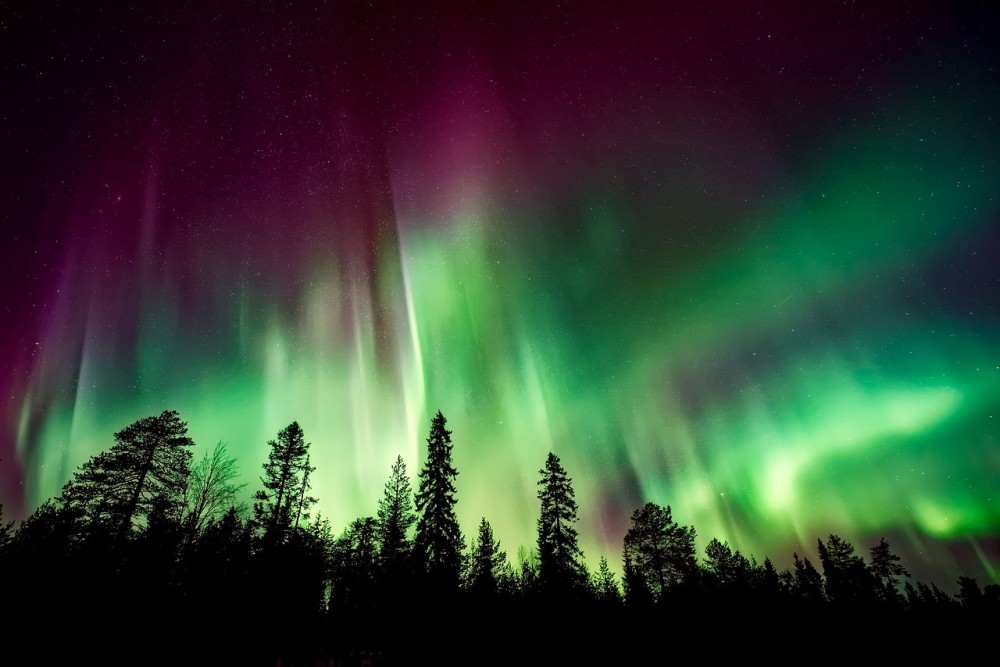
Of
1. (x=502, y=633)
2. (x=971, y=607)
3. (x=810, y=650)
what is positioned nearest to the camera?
(x=502, y=633)

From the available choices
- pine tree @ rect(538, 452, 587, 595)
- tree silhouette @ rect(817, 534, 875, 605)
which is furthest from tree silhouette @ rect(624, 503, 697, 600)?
tree silhouette @ rect(817, 534, 875, 605)

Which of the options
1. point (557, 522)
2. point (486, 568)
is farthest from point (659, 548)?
point (486, 568)

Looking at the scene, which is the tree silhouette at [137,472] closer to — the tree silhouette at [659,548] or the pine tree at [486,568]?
the pine tree at [486,568]

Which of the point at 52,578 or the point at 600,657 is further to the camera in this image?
the point at 600,657

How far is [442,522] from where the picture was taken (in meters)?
32.9

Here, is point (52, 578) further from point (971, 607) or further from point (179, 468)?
point (971, 607)

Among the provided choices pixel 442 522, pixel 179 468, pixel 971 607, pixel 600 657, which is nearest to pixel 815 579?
pixel 971 607

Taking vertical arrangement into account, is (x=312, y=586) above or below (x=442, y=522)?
below

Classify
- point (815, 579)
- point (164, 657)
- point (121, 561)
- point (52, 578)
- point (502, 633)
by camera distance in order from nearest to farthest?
point (164, 657) → point (52, 578) → point (121, 561) → point (502, 633) → point (815, 579)

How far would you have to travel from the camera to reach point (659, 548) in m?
43.8

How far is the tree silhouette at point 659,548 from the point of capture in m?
43.0

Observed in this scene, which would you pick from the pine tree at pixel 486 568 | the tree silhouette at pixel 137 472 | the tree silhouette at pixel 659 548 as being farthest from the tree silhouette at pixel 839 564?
the tree silhouette at pixel 137 472

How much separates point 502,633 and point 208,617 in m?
8.54

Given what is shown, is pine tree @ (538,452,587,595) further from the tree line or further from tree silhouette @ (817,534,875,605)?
tree silhouette @ (817,534,875,605)
